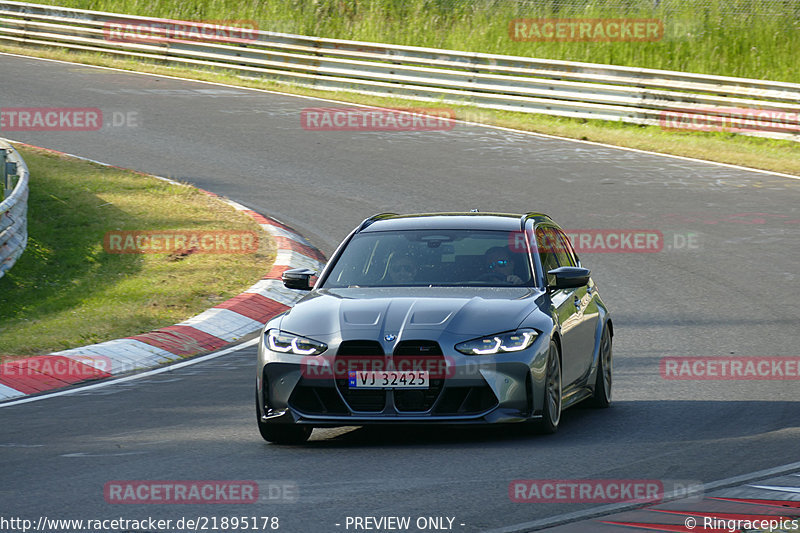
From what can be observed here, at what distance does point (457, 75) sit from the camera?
25.7 m

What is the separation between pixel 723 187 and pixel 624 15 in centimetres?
1091

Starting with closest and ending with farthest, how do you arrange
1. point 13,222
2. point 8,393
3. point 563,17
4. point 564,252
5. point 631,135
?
point 8,393
point 564,252
point 13,222
point 631,135
point 563,17

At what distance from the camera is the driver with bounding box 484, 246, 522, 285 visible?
338 inches

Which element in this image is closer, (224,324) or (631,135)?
(224,324)

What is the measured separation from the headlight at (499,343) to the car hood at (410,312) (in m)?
0.04

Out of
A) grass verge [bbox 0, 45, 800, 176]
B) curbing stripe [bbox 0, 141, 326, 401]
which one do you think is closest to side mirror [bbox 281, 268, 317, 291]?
curbing stripe [bbox 0, 141, 326, 401]

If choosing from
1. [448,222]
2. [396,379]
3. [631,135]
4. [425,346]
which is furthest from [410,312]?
[631,135]

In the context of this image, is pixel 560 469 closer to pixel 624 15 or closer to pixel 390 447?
pixel 390 447

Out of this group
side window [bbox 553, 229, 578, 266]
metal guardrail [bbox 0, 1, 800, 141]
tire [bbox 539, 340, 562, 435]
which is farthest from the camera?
metal guardrail [bbox 0, 1, 800, 141]

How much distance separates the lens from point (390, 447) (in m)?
7.54

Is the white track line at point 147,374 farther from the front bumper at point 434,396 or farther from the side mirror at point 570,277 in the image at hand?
the side mirror at point 570,277

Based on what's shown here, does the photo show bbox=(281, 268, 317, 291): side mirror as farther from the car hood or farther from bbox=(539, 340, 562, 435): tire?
bbox=(539, 340, 562, 435): tire

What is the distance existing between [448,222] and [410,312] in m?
1.58

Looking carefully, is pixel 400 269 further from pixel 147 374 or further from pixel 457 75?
pixel 457 75
